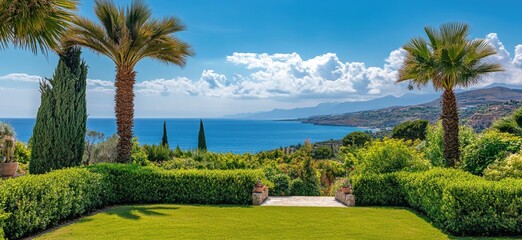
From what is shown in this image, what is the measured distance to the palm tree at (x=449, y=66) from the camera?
12.1 meters

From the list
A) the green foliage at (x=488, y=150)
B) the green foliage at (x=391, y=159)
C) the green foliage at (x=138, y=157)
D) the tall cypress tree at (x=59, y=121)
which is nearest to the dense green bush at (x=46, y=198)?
the tall cypress tree at (x=59, y=121)

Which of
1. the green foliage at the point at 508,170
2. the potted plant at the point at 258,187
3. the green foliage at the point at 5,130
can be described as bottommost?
the potted plant at the point at 258,187

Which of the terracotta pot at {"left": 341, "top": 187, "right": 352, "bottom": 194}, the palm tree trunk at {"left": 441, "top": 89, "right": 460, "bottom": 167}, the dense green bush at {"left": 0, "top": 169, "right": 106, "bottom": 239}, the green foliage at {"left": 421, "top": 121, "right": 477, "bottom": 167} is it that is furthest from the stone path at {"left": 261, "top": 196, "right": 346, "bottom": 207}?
the dense green bush at {"left": 0, "top": 169, "right": 106, "bottom": 239}

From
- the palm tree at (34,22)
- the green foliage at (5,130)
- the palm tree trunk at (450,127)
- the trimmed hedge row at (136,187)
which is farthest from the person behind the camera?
the green foliage at (5,130)

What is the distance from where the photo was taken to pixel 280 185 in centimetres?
1301

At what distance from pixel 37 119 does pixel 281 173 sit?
7.67m

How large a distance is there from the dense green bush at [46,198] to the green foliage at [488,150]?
32.4ft

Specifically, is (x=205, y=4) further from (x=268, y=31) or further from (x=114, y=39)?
(x=268, y=31)

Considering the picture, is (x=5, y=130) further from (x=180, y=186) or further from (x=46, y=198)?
(x=46, y=198)

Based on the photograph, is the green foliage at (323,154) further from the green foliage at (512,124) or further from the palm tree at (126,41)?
the palm tree at (126,41)

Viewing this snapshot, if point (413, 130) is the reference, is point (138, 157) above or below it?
below

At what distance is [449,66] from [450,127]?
2.01m

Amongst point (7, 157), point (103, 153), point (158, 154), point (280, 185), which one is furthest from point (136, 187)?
point (158, 154)

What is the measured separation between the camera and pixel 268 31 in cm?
2439
